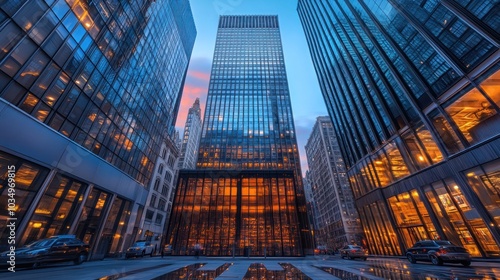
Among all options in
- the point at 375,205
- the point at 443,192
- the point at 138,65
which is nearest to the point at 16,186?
the point at 138,65

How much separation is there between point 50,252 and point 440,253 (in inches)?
1041

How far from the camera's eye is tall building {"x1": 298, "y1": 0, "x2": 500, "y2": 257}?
16.5 meters

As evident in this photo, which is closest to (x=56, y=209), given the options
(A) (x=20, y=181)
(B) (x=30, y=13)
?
(A) (x=20, y=181)

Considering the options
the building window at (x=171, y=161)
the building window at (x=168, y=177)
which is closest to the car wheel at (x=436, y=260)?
the building window at (x=168, y=177)

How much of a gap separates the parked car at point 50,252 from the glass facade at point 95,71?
10.4m

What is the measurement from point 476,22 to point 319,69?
3874cm

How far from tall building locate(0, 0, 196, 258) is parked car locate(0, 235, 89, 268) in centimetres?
409

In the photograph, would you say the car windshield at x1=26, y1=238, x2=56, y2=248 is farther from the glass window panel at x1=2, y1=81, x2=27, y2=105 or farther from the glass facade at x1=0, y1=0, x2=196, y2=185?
the glass window panel at x1=2, y1=81, x2=27, y2=105

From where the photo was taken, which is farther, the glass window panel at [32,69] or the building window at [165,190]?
the building window at [165,190]

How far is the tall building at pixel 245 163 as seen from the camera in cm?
3509

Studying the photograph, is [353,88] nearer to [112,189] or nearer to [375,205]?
[375,205]

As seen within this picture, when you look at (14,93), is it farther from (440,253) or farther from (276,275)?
(440,253)

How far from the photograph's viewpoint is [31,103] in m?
16.0

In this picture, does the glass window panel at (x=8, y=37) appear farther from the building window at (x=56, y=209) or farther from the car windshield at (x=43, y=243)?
the car windshield at (x=43, y=243)
